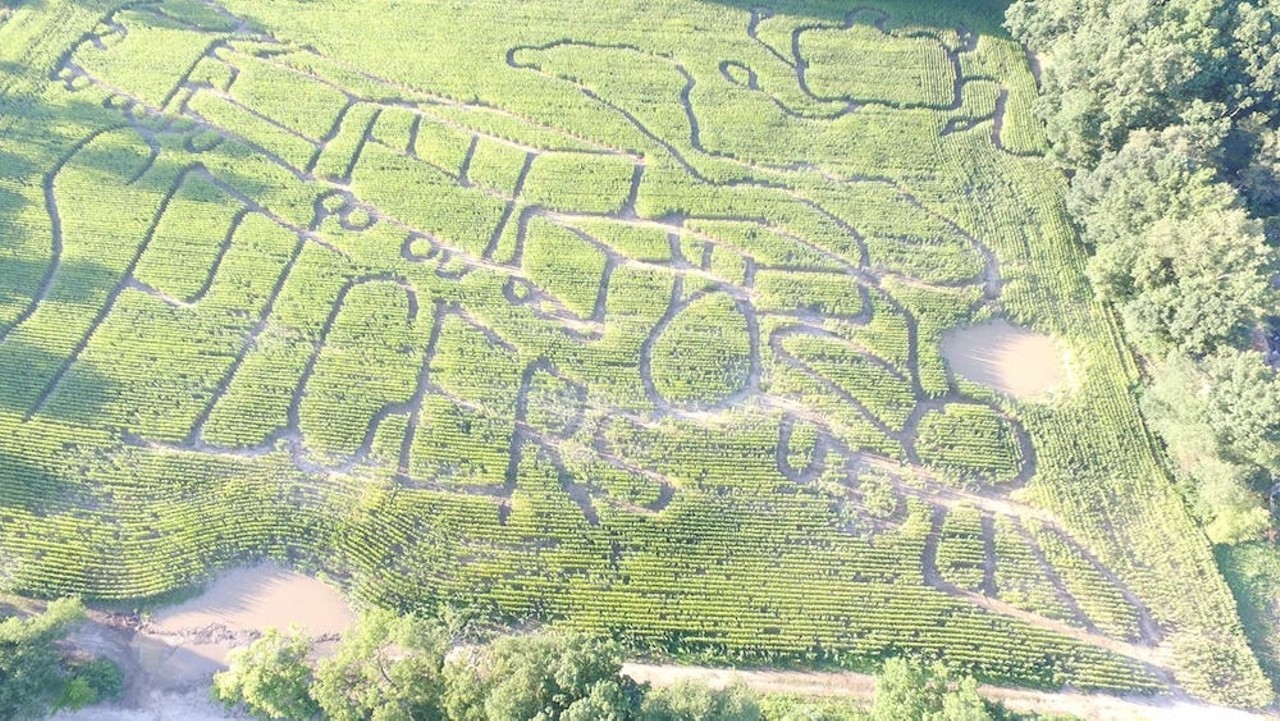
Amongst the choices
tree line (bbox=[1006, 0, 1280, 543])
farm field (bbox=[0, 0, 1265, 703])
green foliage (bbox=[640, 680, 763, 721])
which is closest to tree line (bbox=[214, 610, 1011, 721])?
green foliage (bbox=[640, 680, 763, 721])

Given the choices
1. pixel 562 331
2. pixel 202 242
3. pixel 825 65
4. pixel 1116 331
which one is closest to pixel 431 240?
pixel 562 331

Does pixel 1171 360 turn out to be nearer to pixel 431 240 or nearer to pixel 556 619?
pixel 556 619

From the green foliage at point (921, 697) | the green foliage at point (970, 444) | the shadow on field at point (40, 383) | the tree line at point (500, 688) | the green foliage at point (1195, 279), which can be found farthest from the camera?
the shadow on field at point (40, 383)

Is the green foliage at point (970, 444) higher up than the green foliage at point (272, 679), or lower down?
higher up

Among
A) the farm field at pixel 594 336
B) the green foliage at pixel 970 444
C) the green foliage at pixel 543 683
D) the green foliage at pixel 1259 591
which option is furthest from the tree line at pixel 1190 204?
the green foliage at pixel 543 683

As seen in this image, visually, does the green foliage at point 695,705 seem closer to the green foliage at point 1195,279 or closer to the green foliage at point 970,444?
the green foliage at point 970,444

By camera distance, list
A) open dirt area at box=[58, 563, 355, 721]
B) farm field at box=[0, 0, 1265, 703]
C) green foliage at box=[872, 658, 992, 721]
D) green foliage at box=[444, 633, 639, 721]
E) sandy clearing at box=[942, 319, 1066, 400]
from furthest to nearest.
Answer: sandy clearing at box=[942, 319, 1066, 400] → farm field at box=[0, 0, 1265, 703] → open dirt area at box=[58, 563, 355, 721] → green foliage at box=[872, 658, 992, 721] → green foliage at box=[444, 633, 639, 721]

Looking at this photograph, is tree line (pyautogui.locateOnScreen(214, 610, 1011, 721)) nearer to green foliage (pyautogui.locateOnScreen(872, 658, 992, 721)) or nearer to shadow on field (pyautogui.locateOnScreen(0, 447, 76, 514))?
green foliage (pyautogui.locateOnScreen(872, 658, 992, 721))
